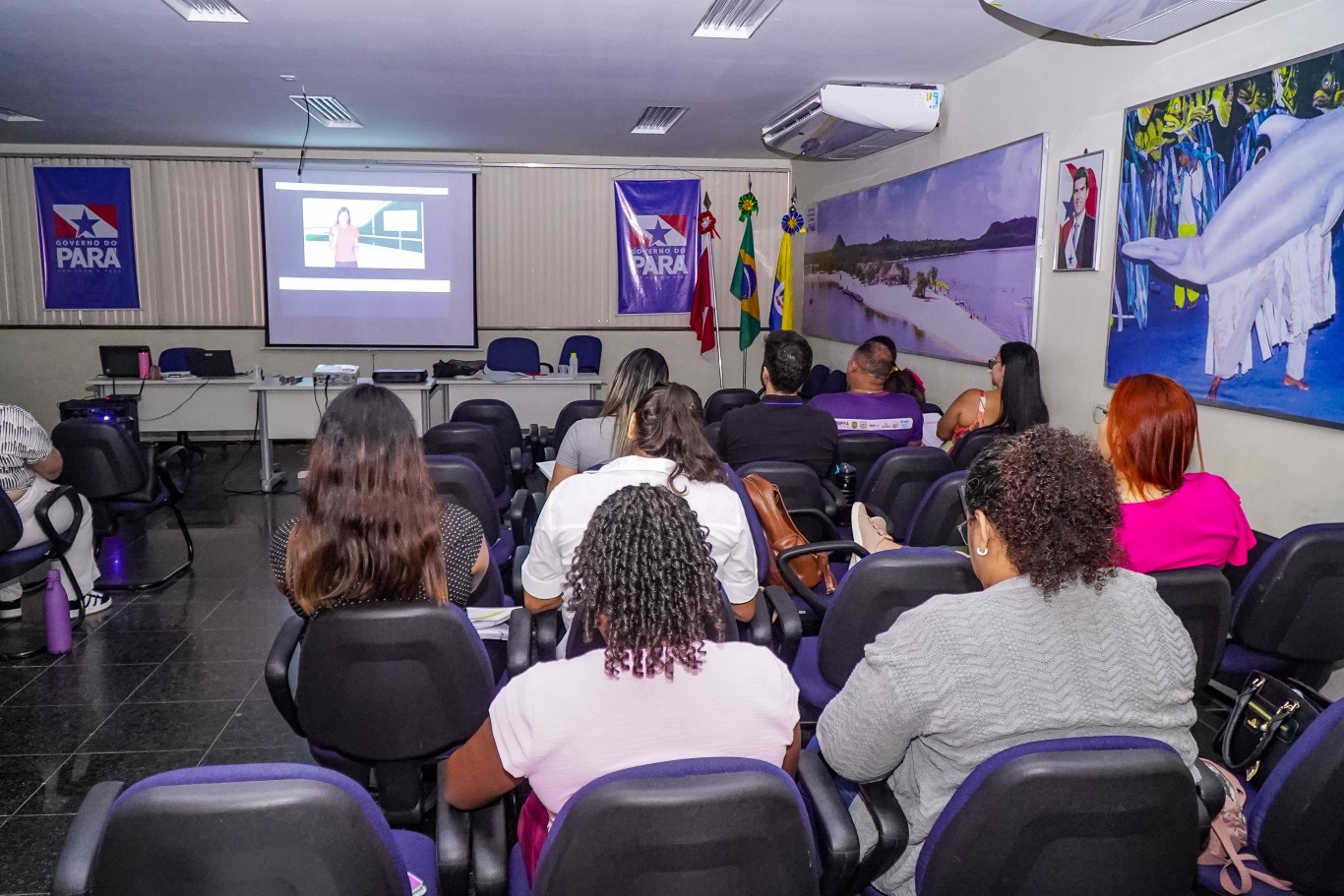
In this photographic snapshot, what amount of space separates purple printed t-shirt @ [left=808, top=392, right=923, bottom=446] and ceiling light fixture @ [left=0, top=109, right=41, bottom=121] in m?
6.72

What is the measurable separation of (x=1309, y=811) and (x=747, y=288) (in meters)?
7.81

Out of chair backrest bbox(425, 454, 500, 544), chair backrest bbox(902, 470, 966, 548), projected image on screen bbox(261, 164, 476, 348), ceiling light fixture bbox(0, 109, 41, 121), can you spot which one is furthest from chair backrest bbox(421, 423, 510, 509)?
ceiling light fixture bbox(0, 109, 41, 121)

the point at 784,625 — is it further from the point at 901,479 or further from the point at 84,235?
the point at 84,235

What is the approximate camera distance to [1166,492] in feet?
7.95

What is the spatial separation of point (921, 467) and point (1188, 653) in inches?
83.1

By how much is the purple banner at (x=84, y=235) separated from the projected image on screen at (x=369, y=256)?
1451 mm

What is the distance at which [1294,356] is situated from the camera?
10.3 feet

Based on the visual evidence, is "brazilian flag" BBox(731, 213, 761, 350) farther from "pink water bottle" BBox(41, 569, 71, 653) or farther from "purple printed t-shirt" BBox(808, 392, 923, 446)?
"pink water bottle" BBox(41, 569, 71, 653)

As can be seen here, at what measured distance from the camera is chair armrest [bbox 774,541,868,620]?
2.90 meters

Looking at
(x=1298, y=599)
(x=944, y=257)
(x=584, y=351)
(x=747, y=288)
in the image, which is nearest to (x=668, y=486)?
(x=1298, y=599)

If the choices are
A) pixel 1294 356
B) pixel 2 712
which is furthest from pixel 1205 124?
pixel 2 712

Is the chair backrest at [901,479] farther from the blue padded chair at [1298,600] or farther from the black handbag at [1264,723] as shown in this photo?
the black handbag at [1264,723]

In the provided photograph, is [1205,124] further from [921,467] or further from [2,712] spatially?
[2,712]

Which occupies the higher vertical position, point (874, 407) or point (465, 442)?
point (874, 407)
